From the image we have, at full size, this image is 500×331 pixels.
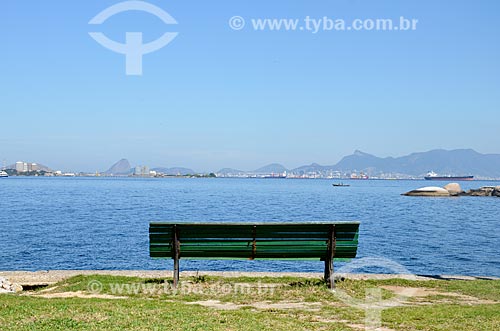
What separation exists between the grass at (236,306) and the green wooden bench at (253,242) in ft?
2.33

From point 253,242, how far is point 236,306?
7.07 feet

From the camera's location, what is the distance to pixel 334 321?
28.5 ft

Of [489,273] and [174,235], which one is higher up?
[174,235]

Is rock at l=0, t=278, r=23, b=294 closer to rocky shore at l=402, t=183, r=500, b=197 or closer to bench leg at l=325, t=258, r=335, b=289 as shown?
bench leg at l=325, t=258, r=335, b=289

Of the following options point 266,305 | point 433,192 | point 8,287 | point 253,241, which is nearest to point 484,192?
point 433,192

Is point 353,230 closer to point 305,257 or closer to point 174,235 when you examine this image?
point 305,257

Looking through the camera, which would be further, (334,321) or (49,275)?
(49,275)

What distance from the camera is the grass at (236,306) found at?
8078mm

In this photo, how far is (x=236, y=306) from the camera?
9.88 metres

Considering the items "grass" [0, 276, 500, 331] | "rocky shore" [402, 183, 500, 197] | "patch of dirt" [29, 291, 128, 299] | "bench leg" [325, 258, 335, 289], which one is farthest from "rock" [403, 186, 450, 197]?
"patch of dirt" [29, 291, 128, 299]

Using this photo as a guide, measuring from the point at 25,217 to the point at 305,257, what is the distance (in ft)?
164

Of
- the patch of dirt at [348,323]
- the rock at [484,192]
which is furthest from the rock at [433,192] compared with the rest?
the patch of dirt at [348,323]

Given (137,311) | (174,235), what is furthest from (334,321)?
(174,235)

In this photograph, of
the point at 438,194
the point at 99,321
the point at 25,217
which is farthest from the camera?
the point at 438,194
